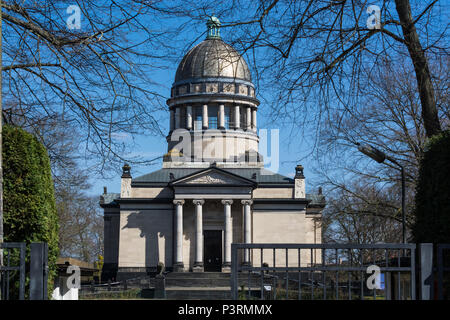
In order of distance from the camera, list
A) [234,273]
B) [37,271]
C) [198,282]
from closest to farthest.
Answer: [37,271] → [234,273] → [198,282]

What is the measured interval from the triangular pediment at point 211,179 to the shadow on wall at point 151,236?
16.7ft

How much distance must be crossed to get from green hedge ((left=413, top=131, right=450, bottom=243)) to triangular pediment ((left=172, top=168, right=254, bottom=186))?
45.6 metres

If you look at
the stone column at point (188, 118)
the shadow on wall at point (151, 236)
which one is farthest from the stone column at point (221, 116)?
the shadow on wall at point (151, 236)

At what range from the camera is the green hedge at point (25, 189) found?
11.0 meters

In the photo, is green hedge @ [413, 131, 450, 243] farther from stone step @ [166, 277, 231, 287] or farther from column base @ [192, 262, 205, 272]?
column base @ [192, 262, 205, 272]

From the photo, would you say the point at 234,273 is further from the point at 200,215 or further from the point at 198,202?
the point at 200,215

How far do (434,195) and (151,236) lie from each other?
1970 inches

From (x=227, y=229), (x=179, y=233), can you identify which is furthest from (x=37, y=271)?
(x=179, y=233)

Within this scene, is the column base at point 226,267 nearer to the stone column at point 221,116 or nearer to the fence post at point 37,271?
the stone column at point 221,116

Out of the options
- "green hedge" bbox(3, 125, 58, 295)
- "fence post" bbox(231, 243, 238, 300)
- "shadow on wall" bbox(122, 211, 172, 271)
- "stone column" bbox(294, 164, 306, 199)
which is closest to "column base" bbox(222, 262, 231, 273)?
"shadow on wall" bbox(122, 211, 172, 271)

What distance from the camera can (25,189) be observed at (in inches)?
435

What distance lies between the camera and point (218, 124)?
229ft
